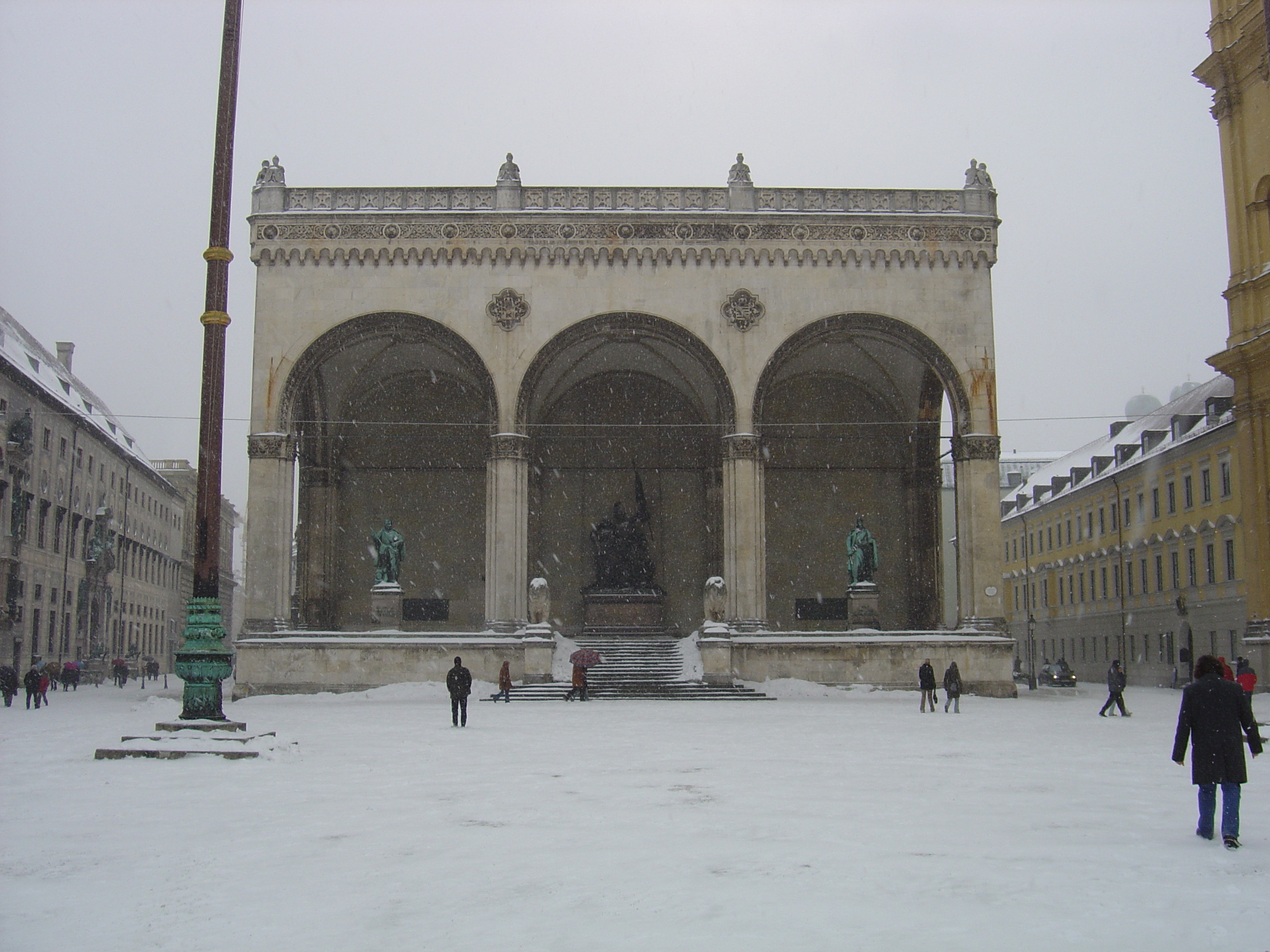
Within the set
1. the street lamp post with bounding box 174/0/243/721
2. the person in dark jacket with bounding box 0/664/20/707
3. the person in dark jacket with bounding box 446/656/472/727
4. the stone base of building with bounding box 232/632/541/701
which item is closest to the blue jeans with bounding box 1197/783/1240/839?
the street lamp post with bounding box 174/0/243/721

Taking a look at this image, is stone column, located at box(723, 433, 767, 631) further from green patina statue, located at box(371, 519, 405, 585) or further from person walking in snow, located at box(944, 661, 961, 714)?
green patina statue, located at box(371, 519, 405, 585)

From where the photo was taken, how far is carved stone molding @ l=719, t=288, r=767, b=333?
3334 centimetres

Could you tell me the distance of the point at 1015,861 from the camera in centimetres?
822

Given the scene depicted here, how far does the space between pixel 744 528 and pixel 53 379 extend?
118 ft

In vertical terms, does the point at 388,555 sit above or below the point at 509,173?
below

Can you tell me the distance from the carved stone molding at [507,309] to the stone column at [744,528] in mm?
6412

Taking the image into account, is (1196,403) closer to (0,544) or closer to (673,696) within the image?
(673,696)

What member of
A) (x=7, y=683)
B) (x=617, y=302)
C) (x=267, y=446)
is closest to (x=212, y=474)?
(x=7, y=683)

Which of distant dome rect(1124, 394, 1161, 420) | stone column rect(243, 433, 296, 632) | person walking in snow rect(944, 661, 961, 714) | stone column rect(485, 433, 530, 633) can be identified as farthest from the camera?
distant dome rect(1124, 394, 1161, 420)

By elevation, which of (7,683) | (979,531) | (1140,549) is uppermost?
(1140,549)

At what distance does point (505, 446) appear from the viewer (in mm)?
33000

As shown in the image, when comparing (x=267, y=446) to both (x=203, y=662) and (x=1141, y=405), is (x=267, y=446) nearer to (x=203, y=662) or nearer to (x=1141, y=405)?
(x=203, y=662)

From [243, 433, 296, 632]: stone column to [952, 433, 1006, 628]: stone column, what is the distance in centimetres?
1768

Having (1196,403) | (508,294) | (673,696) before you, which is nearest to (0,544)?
(508,294)
